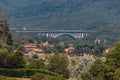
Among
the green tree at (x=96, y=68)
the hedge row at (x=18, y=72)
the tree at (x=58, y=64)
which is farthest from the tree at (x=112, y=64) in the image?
the tree at (x=58, y=64)

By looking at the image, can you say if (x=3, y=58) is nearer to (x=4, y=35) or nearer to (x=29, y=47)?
(x=4, y=35)

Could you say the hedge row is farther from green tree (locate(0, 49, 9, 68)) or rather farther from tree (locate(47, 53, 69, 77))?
tree (locate(47, 53, 69, 77))

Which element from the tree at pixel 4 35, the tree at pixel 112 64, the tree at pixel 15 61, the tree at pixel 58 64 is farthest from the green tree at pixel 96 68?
the tree at pixel 4 35

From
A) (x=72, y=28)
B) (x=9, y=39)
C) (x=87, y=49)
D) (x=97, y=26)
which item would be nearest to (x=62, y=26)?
(x=72, y=28)

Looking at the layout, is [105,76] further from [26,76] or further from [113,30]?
[113,30]

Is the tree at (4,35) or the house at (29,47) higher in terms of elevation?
the tree at (4,35)

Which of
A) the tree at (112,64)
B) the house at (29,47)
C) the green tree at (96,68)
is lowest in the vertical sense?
the house at (29,47)

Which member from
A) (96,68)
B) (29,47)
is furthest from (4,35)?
(29,47)

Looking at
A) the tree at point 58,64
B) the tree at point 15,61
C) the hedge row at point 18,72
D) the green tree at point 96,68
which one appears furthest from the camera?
the tree at point 58,64

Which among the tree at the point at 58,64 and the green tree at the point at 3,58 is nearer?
the green tree at the point at 3,58

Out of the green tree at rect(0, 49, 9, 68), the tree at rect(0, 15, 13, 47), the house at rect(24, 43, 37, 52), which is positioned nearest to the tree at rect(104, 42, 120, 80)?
the green tree at rect(0, 49, 9, 68)

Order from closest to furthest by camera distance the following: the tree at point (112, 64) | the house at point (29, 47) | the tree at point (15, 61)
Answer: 1. the tree at point (112, 64)
2. the tree at point (15, 61)
3. the house at point (29, 47)

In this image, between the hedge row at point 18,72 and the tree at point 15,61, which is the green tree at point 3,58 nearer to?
the tree at point 15,61
